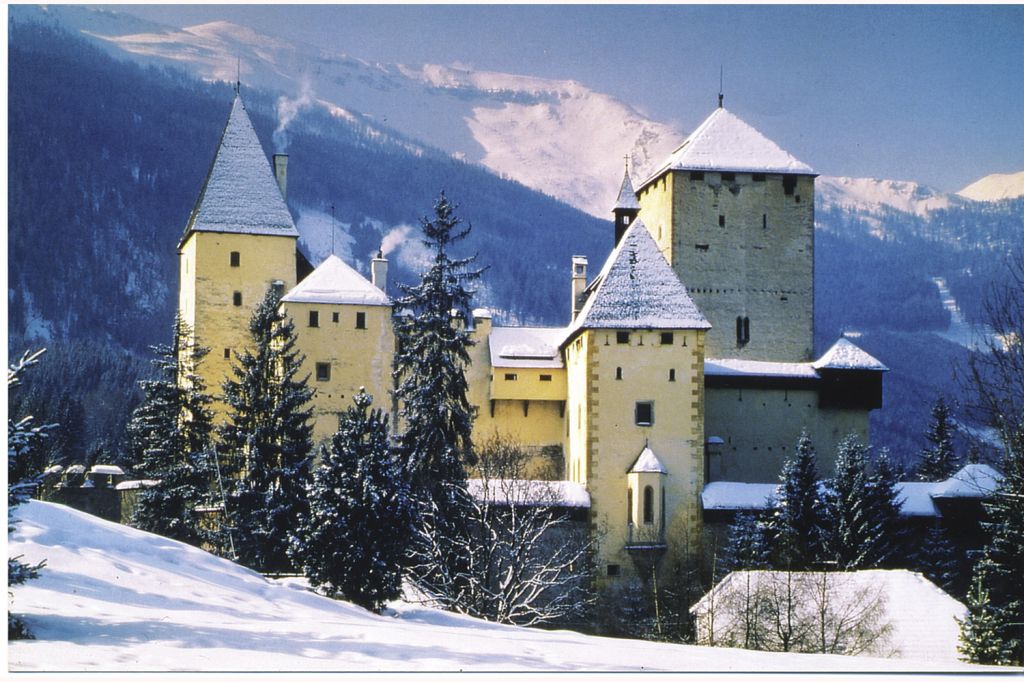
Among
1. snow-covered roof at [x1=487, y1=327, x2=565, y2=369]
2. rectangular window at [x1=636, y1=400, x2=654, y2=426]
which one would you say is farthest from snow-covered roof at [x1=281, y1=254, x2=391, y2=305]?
rectangular window at [x1=636, y1=400, x2=654, y2=426]

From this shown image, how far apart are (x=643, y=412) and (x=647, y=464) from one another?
1348 millimetres

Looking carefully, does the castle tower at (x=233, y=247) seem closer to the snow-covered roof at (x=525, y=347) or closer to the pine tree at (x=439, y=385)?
the snow-covered roof at (x=525, y=347)

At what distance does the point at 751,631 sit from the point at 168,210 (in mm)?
22561

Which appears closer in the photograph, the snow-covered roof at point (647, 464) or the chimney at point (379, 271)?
the snow-covered roof at point (647, 464)

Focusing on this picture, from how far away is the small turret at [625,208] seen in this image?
117 feet

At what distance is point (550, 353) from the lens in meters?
35.3

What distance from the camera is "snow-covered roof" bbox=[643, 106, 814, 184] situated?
36656mm

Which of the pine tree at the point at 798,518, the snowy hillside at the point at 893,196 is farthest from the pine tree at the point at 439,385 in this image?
the snowy hillside at the point at 893,196

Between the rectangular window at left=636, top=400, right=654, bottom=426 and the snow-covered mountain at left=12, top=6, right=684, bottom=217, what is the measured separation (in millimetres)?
6350

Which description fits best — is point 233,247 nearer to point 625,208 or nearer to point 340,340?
point 340,340

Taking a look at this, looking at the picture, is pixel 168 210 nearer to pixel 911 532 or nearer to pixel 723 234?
pixel 723 234

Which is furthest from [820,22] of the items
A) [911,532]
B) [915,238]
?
[911,532]

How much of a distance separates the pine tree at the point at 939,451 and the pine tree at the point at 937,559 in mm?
16495

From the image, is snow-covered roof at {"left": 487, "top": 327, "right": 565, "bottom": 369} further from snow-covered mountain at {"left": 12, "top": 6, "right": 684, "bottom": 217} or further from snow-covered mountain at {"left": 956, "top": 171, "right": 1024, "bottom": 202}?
snow-covered mountain at {"left": 956, "top": 171, "right": 1024, "bottom": 202}
